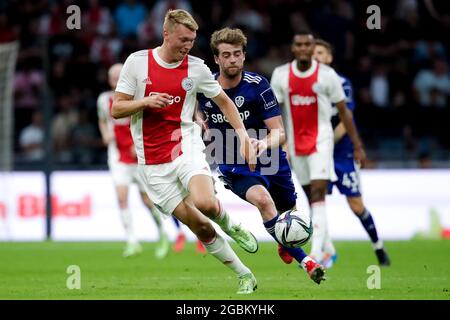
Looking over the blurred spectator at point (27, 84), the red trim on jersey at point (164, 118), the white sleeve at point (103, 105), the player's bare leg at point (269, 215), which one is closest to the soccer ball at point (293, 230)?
the player's bare leg at point (269, 215)

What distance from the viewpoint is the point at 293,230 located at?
8.96m

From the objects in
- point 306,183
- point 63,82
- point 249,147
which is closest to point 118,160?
point 306,183

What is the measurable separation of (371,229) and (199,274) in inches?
91.2

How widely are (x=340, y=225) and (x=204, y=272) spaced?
6.20 metres

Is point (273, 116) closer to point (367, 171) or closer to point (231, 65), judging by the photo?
point (231, 65)

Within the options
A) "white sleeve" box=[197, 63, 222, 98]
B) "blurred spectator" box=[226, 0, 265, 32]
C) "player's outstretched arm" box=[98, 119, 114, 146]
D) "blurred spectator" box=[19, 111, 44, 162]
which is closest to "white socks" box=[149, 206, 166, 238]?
"player's outstretched arm" box=[98, 119, 114, 146]

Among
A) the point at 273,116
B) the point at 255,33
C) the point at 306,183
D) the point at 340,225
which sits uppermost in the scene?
the point at 255,33

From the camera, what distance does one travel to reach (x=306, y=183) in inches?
486

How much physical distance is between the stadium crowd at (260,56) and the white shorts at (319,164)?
5881mm

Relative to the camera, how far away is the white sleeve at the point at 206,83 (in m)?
8.85

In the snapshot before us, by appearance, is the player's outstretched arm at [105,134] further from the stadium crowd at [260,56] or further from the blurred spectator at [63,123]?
the blurred spectator at [63,123]

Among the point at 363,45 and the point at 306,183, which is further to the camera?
the point at 363,45

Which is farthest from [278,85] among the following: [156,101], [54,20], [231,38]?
[54,20]

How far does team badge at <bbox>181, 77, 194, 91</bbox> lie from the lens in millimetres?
8828
